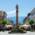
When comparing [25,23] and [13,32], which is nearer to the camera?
[13,32]

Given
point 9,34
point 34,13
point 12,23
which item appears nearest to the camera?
point 9,34

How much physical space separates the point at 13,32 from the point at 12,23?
1.63ft

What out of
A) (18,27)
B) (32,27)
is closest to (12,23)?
(18,27)

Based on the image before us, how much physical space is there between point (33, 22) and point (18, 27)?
920mm

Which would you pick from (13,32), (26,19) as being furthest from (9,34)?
(26,19)

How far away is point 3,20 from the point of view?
17.0 ft

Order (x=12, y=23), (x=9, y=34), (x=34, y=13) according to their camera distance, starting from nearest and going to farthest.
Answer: (x=9, y=34) < (x=12, y=23) < (x=34, y=13)

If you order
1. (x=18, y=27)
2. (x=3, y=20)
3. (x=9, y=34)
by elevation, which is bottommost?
(x=9, y=34)

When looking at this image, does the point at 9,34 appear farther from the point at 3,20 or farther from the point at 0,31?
the point at 3,20

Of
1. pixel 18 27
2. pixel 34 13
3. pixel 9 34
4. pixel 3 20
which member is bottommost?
pixel 9 34

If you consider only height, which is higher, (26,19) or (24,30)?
(26,19)

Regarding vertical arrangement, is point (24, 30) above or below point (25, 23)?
below

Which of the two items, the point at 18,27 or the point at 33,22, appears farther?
the point at 33,22

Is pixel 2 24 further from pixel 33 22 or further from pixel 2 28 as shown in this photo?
pixel 33 22
